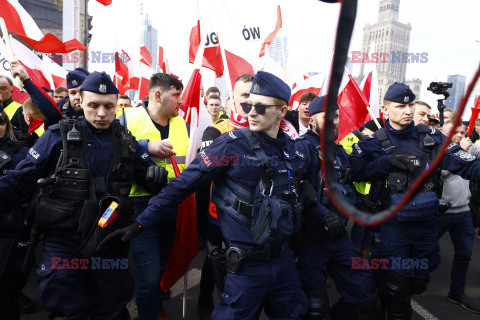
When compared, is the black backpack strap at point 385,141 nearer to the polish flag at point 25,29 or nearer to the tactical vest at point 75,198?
the tactical vest at point 75,198

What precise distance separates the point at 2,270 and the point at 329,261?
8.20ft

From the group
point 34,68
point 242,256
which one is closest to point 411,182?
point 242,256

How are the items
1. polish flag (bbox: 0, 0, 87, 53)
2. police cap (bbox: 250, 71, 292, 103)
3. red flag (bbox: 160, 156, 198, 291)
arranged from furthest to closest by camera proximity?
1. polish flag (bbox: 0, 0, 87, 53)
2. red flag (bbox: 160, 156, 198, 291)
3. police cap (bbox: 250, 71, 292, 103)

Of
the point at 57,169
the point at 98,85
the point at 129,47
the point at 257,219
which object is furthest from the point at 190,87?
the point at 129,47

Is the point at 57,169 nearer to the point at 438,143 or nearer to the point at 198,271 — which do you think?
the point at 198,271

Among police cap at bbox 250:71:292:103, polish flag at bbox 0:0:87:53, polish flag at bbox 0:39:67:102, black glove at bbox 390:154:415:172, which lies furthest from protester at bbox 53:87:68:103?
black glove at bbox 390:154:415:172

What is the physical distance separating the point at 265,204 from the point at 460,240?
116 inches

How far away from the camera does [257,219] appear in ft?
7.10

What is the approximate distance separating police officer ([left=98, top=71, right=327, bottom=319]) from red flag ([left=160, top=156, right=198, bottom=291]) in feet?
2.73

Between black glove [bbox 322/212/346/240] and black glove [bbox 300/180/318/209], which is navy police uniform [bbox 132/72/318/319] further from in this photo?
black glove [bbox 322/212/346/240]

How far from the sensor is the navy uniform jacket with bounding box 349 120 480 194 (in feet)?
10.1

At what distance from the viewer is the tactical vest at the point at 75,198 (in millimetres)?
2289

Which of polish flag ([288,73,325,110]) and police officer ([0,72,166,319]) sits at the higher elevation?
polish flag ([288,73,325,110])

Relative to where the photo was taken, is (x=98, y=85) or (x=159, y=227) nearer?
(x=98, y=85)
